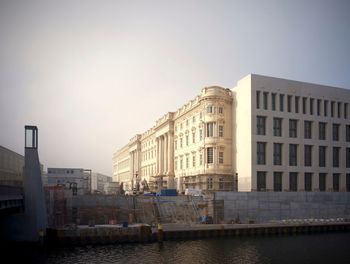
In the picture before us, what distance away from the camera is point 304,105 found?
91000 mm

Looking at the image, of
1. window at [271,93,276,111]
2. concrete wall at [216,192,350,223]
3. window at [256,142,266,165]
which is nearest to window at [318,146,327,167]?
concrete wall at [216,192,350,223]

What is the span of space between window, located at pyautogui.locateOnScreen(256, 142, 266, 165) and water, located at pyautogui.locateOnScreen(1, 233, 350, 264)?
26.9 m

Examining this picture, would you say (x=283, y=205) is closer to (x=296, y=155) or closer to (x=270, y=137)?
(x=296, y=155)

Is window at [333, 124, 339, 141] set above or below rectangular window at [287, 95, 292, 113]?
below

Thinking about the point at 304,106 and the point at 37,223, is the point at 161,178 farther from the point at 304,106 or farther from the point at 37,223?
the point at 37,223

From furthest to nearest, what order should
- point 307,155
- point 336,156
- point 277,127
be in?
point 336,156 < point 307,155 < point 277,127

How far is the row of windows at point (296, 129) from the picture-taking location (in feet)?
280

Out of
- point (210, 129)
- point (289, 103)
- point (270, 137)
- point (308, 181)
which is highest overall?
point (289, 103)

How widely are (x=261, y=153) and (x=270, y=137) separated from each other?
405 cm

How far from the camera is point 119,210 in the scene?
6762 cm

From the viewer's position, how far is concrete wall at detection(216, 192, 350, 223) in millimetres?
74125

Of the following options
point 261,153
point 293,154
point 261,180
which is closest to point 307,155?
point 293,154

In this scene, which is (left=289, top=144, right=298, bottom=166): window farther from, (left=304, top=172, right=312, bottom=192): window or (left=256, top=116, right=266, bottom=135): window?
(left=256, top=116, right=266, bottom=135): window

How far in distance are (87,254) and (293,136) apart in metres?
57.7
